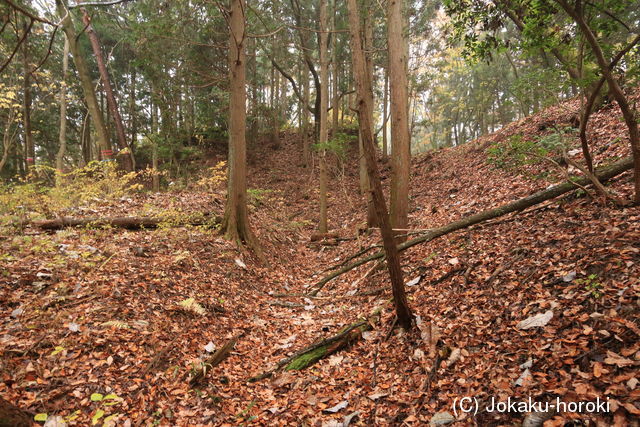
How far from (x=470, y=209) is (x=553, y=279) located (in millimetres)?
4324

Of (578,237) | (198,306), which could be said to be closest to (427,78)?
(578,237)

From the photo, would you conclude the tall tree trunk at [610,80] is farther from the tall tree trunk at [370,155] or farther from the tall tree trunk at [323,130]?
the tall tree trunk at [323,130]

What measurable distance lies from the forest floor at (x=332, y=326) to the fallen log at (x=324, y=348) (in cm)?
10

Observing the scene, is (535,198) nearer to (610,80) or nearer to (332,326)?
(610,80)

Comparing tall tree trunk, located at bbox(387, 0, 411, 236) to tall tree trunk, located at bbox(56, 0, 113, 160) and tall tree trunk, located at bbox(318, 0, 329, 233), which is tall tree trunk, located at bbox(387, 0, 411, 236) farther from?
tall tree trunk, located at bbox(56, 0, 113, 160)

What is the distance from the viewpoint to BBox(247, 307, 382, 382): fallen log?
420 cm

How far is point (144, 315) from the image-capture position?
441cm

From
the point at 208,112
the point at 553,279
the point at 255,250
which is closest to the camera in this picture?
the point at 553,279

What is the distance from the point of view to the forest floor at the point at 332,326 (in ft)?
9.68

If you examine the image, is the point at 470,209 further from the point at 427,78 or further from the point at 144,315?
the point at 427,78

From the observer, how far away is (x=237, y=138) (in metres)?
7.41

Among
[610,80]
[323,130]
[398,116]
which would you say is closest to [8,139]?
[323,130]

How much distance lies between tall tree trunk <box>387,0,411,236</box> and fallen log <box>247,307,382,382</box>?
270cm

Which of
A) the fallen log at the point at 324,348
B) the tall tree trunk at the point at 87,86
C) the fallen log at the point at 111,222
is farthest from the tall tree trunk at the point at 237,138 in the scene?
the tall tree trunk at the point at 87,86
